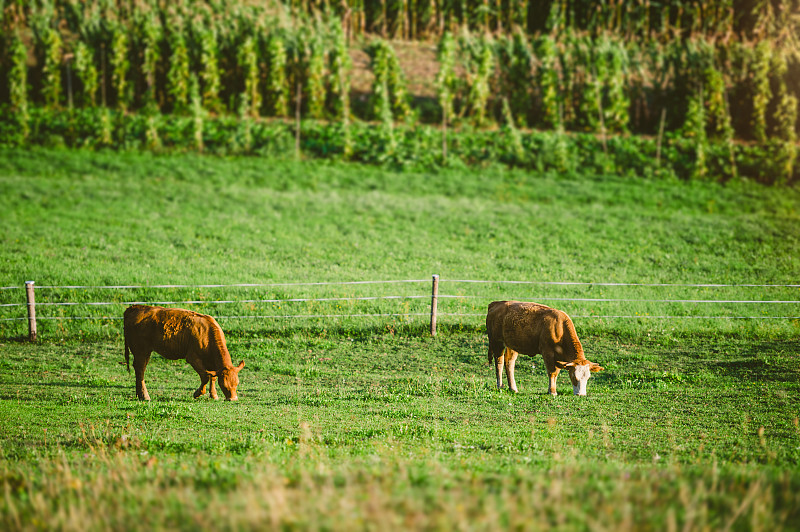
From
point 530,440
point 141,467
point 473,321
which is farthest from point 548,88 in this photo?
point 141,467

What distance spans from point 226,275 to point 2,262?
762cm

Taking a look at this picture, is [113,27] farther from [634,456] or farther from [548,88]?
[634,456]

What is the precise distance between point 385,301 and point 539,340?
7878 millimetres

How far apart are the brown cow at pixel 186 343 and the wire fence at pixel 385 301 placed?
17.3 ft

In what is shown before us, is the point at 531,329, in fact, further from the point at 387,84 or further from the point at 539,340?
the point at 387,84

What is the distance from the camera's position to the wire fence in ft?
57.4

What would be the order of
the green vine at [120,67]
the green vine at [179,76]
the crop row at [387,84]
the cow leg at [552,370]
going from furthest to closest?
the green vine at [120,67], the green vine at [179,76], the crop row at [387,84], the cow leg at [552,370]

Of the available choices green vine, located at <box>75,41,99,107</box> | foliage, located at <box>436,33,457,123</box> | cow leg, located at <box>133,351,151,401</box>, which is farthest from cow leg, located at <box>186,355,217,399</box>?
green vine, located at <box>75,41,99,107</box>

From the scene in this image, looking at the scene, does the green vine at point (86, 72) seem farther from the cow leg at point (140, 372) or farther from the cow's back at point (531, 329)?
the cow's back at point (531, 329)

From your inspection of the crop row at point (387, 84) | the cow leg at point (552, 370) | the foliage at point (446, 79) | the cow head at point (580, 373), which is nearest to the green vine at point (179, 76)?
the crop row at point (387, 84)

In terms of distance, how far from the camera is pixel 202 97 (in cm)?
4497

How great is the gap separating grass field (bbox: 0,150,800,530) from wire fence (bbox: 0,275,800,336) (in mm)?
122

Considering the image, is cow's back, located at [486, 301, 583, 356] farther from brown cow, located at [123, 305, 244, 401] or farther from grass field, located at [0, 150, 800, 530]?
brown cow, located at [123, 305, 244, 401]

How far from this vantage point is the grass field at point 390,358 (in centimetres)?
536
